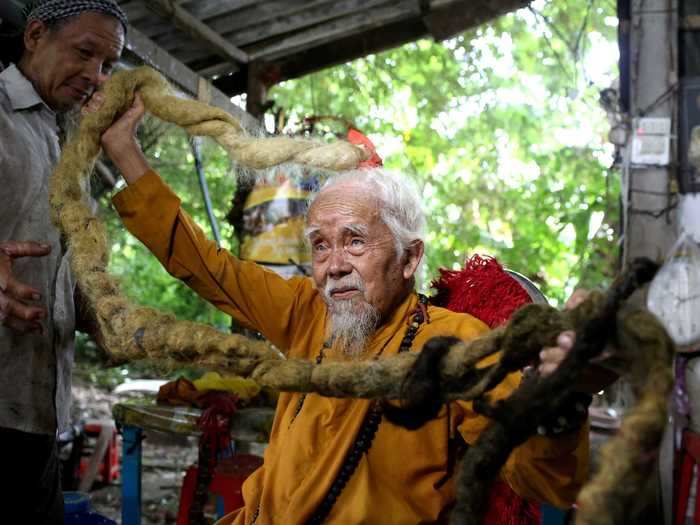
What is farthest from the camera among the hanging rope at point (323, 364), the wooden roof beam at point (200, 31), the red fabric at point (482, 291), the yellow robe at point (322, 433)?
the wooden roof beam at point (200, 31)

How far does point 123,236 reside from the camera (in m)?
9.45

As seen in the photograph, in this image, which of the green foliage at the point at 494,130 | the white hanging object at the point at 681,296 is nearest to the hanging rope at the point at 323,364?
the white hanging object at the point at 681,296

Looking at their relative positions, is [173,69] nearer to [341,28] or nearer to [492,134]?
[341,28]

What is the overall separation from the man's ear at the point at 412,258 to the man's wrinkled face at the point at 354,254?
0.13 ft

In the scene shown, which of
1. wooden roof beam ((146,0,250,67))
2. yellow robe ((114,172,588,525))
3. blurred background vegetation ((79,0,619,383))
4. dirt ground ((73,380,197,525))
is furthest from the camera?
blurred background vegetation ((79,0,619,383))

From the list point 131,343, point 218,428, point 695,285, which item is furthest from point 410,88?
point 131,343

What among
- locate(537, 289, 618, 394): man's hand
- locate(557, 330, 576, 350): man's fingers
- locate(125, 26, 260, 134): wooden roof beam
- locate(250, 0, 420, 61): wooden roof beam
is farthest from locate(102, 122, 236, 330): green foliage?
locate(557, 330, 576, 350): man's fingers

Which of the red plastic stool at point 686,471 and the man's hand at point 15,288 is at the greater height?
the man's hand at point 15,288

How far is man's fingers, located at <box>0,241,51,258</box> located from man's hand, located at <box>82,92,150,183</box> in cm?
26

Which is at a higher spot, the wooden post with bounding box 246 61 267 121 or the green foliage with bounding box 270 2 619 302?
the green foliage with bounding box 270 2 619 302

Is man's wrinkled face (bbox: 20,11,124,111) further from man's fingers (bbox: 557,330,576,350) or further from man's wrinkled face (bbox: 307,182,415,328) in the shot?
man's fingers (bbox: 557,330,576,350)

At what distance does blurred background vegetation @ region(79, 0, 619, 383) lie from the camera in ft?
23.6

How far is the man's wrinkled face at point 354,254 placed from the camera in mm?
1754

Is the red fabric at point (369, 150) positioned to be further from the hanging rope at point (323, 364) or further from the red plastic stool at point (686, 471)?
the red plastic stool at point (686, 471)
